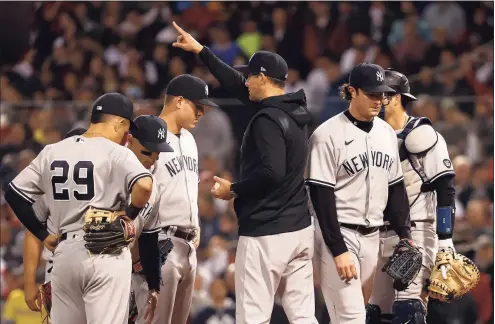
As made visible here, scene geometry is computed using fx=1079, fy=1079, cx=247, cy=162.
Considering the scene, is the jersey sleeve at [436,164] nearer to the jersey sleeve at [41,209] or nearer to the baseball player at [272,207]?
the baseball player at [272,207]

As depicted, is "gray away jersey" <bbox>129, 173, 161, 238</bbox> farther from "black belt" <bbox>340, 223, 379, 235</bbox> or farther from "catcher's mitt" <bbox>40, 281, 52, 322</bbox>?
"black belt" <bbox>340, 223, 379, 235</bbox>

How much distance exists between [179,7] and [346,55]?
10.0 feet

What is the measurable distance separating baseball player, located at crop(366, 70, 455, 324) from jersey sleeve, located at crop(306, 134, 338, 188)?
2.77 ft

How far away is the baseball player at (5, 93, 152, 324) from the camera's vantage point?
629 centimetres

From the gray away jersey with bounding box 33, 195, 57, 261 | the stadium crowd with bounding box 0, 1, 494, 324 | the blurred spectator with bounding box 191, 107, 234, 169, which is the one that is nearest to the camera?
the gray away jersey with bounding box 33, 195, 57, 261

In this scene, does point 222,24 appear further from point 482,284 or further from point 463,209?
point 482,284

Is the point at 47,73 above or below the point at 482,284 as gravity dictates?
above


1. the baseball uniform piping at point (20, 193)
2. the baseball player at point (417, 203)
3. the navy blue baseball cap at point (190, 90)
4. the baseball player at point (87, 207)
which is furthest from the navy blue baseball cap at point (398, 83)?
the baseball uniform piping at point (20, 193)

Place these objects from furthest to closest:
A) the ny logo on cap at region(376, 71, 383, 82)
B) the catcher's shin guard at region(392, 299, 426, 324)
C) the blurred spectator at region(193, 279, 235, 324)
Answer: the blurred spectator at region(193, 279, 235, 324) < the catcher's shin guard at region(392, 299, 426, 324) < the ny logo on cap at region(376, 71, 383, 82)

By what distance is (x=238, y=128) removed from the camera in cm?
1241

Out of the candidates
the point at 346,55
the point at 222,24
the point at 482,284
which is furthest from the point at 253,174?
the point at 222,24

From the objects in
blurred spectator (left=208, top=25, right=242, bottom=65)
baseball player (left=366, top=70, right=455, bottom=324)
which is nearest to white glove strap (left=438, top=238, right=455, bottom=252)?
baseball player (left=366, top=70, right=455, bottom=324)

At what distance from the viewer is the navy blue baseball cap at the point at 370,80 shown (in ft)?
22.5

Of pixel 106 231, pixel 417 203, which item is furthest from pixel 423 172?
pixel 106 231
